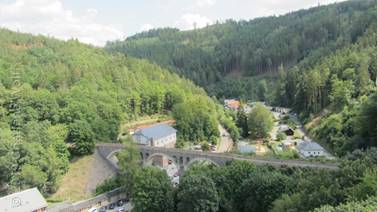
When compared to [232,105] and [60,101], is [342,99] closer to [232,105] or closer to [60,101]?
[60,101]

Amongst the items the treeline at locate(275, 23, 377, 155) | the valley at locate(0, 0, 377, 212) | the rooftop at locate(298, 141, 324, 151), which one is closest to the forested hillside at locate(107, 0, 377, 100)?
the valley at locate(0, 0, 377, 212)

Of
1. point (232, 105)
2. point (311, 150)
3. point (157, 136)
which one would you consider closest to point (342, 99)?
point (311, 150)

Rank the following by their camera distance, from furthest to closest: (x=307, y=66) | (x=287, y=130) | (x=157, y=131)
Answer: (x=307, y=66) → (x=287, y=130) → (x=157, y=131)

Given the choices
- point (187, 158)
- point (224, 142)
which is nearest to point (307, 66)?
point (224, 142)

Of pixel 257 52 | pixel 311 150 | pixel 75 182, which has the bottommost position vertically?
pixel 75 182

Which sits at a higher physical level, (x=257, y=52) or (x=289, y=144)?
(x=257, y=52)

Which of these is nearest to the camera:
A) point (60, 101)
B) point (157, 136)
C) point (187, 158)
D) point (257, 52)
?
point (187, 158)

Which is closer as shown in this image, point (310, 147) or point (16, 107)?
point (310, 147)

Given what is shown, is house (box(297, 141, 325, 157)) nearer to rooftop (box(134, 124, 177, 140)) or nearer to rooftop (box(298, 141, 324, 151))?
rooftop (box(298, 141, 324, 151))

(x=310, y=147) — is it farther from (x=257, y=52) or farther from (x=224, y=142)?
(x=257, y=52)
